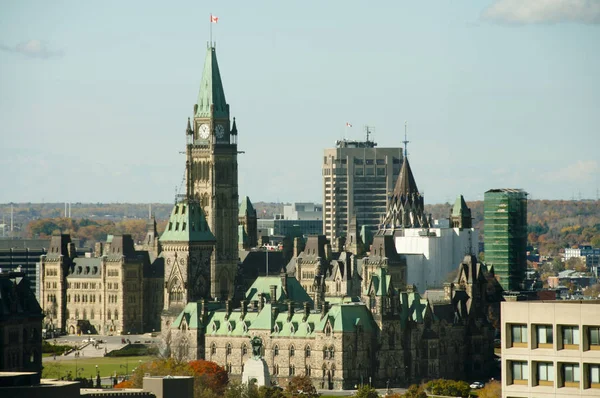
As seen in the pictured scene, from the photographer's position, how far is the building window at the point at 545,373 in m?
83.2

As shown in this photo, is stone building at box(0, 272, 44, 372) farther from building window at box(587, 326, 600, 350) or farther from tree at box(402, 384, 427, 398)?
building window at box(587, 326, 600, 350)

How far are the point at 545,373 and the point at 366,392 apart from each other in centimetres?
9352

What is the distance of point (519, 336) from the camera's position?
84.5 m

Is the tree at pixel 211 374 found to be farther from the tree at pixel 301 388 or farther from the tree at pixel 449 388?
the tree at pixel 449 388

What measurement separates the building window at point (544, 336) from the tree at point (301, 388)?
91710 millimetres

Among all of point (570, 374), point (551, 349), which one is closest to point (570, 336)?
point (551, 349)

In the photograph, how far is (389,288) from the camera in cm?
19775

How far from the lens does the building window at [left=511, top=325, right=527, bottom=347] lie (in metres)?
84.2

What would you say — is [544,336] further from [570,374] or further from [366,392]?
[366,392]

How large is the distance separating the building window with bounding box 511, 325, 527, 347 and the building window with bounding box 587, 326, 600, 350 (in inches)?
123

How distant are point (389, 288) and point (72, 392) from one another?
8699 centimetres

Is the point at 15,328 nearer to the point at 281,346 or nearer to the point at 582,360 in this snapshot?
the point at 281,346

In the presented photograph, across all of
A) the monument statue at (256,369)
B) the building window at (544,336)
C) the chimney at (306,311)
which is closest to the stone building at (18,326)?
the monument statue at (256,369)

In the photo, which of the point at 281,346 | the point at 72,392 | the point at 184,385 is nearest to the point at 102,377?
the point at 281,346
